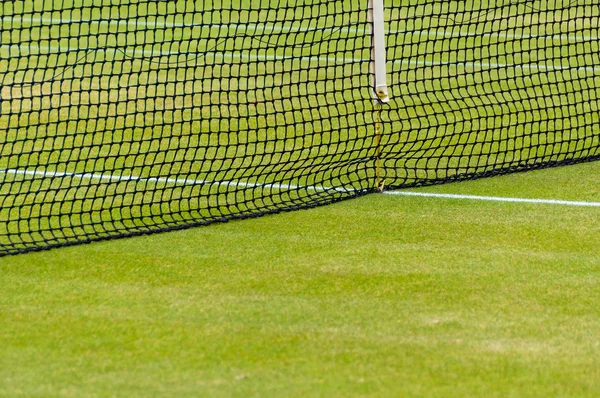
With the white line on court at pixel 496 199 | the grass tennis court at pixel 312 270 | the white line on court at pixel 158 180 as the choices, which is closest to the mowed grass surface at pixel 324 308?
the grass tennis court at pixel 312 270

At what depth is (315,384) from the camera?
192 inches

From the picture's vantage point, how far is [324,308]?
5.81m

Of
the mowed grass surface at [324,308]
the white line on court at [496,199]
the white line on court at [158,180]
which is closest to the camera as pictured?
the mowed grass surface at [324,308]

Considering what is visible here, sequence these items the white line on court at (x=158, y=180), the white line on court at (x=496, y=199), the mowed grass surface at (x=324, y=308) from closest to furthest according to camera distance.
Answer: the mowed grass surface at (x=324, y=308), the white line on court at (x=496, y=199), the white line on court at (x=158, y=180)

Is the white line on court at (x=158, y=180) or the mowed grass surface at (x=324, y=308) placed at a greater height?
the mowed grass surface at (x=324, y=308)

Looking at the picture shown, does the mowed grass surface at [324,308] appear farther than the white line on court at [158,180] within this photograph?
No

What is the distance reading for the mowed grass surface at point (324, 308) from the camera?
195 inches

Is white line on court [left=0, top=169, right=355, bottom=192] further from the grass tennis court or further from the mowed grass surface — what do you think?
the mowed grass surface

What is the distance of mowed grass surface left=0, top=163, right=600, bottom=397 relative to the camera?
496cm

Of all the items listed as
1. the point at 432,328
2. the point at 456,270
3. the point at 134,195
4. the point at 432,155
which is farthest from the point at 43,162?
the point at 432,328

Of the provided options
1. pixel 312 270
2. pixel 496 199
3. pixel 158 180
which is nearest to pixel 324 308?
pixel 312 270

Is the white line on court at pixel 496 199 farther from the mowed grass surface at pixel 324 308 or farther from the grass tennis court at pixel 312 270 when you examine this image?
the mowed grass surface at pixel 324 308

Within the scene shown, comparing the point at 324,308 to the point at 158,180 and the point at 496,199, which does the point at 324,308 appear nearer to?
the point at 496,199

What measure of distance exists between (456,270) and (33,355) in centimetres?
219
